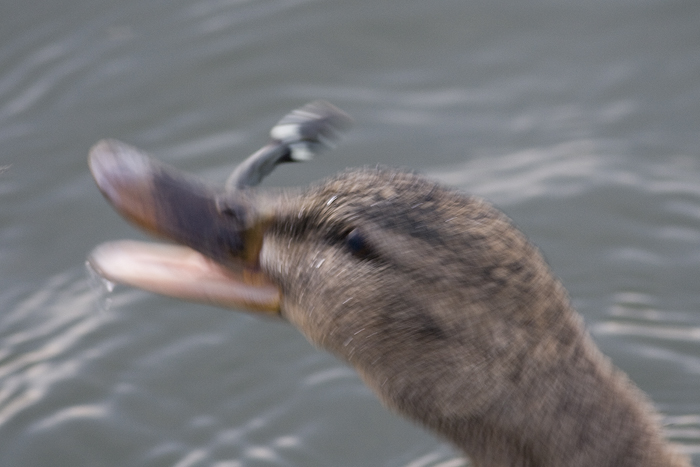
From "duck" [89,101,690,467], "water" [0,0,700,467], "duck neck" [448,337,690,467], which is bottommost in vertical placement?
"duck neck" [448,337,690,467]

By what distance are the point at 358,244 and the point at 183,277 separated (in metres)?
0.71

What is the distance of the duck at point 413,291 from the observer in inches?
124

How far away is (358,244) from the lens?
3299 mm

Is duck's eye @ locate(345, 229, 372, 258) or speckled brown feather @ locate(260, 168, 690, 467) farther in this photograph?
duck's eye @ locate(345, 229, 372, 258)

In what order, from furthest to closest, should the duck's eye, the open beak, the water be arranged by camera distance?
the water < the open beak < the duck's eye

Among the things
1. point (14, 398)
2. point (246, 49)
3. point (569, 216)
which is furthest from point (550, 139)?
point (14, 398)

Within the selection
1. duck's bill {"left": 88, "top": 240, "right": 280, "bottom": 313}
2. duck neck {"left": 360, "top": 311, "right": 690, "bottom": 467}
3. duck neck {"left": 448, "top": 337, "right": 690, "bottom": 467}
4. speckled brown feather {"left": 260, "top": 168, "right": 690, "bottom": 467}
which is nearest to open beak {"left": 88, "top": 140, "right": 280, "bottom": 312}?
duck's bill {"left": 88, "top": 240, "right": 280, "bottom": 313}

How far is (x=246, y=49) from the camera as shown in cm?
698

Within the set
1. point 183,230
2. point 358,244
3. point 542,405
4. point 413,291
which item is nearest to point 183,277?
point 183,230

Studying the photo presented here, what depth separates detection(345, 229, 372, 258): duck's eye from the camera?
3283 mm

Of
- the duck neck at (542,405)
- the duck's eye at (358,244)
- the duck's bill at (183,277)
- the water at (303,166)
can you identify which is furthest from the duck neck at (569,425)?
the water at (303,166)

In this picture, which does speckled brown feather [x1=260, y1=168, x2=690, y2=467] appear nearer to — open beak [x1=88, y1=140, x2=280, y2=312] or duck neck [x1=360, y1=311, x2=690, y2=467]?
duck neck [x1=360, y1=311, x2=690, y2=467]

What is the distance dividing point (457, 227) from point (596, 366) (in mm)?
669

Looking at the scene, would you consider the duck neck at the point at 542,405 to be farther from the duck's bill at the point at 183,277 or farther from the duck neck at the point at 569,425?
the duck's bill at the point at 183,277
